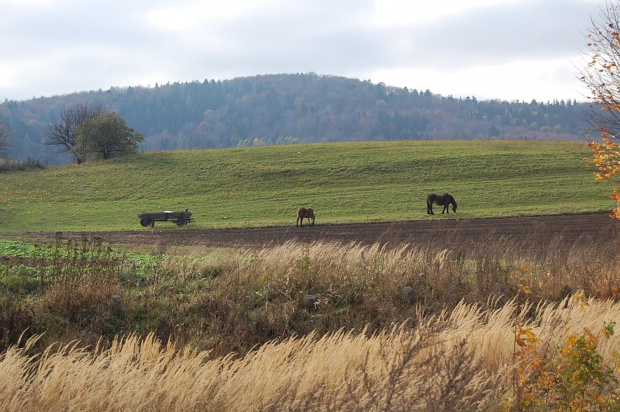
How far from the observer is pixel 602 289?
12.9 m

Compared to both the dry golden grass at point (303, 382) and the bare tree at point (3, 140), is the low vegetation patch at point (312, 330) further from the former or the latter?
the bare tree at point (3, 140)

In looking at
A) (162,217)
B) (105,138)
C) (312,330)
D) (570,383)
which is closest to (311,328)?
(312,330)

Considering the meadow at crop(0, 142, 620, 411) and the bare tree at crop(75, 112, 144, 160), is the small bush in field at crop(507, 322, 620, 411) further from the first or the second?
the bare tree at crop(75, 112, 144, 160)

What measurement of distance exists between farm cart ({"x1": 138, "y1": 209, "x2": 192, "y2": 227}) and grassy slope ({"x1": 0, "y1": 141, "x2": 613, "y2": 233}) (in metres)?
0.62

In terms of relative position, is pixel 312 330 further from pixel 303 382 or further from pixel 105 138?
pixel 105 138

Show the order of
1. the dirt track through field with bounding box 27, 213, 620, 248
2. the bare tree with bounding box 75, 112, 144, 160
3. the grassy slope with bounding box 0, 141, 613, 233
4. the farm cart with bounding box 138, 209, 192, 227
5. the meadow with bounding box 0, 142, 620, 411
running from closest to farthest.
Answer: the meadow with bounding box 0, 142, 620, 411
the dirt track through field with bounding box 27, 213, 620, 248
the farm cart with bounding box 138, 209, 192, 227
the grassy slope with bounding box 0, 141, 613, 233
the bare tree with bounding box 75, 112, 144, 160

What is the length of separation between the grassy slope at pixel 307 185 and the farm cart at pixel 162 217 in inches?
24.3

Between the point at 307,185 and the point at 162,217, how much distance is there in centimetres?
1829

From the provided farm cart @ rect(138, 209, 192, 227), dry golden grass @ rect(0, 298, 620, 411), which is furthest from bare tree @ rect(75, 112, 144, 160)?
dry golden grass @ rect(0, 298, 620, 411)

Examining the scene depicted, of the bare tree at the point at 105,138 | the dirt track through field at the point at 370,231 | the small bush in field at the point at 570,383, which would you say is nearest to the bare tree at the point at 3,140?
the bare tree at the point at 105,138

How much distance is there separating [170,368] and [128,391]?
1.12 m

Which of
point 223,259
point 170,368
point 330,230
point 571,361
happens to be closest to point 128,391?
point 170,368

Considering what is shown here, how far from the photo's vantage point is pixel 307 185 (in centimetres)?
5403

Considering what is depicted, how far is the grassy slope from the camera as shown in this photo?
4238 centimetres
